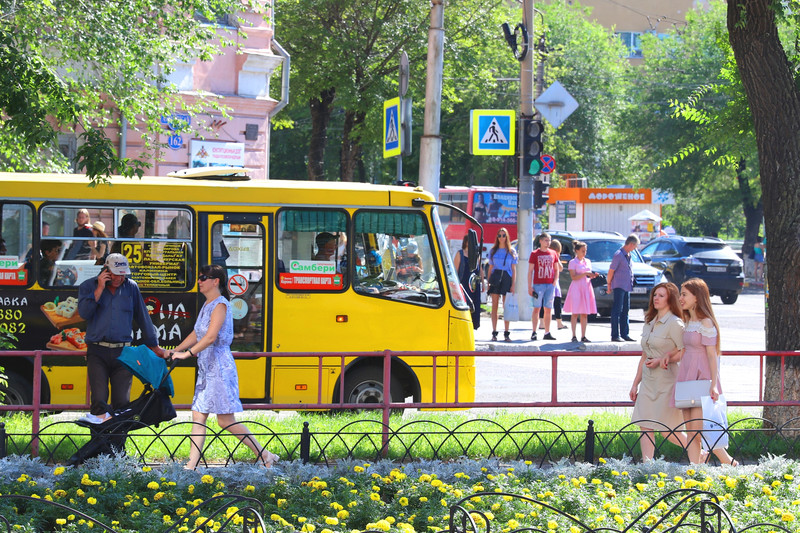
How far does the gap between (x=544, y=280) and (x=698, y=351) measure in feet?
29.3

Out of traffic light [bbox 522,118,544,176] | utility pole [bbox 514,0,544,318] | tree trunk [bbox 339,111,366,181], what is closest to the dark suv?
utility pole [bbox 514,0,544,318]

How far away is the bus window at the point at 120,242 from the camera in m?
9.73

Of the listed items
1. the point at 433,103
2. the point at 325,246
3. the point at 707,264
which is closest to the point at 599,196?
the point at 707,264

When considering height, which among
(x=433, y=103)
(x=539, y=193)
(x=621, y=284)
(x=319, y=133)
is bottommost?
(x=621, y=284)

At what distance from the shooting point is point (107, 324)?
314 inches

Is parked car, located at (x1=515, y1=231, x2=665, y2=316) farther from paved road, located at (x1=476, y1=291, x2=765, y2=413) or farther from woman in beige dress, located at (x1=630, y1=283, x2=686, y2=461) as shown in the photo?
woman in beige dress, located at (x1=630, y1=283, x2=686, y2=461)

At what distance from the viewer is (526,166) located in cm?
1891

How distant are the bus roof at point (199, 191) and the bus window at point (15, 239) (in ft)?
0.44

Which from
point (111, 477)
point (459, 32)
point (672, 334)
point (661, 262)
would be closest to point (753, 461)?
point (672, 334)

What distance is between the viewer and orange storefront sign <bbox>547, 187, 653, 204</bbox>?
39.2 m

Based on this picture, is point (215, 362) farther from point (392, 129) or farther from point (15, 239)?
point (392, 129)

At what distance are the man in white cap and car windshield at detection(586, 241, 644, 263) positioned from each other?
54.0 feet

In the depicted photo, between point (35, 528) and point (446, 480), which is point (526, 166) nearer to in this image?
point (446, 480)

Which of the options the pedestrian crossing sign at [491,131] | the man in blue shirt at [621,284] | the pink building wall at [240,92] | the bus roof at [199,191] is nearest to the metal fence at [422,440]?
the bus roof at [199,191]
